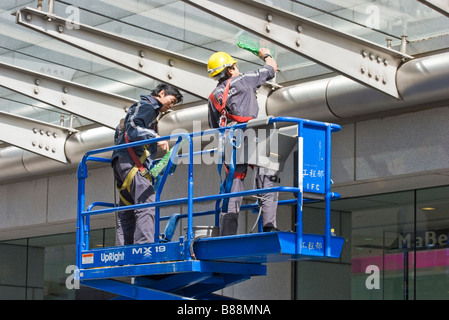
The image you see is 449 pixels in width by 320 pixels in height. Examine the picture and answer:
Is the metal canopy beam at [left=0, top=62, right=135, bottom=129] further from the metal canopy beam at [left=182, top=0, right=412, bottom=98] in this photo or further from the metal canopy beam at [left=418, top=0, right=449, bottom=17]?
the metal canopy beam at [left=418, top=0, right=449, bottom=17]

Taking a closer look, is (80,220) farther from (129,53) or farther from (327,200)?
(129,53)

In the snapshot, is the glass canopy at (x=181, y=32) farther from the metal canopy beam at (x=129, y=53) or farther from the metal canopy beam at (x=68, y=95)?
the metal canopy beam at (x=129, y=53)

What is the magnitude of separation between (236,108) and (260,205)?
42.9 inches

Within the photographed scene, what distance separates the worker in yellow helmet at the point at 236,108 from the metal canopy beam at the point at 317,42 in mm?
1740

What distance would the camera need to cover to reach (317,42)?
1259 centimetres

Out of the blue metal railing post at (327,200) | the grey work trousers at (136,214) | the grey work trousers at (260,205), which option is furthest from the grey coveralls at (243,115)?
the grey work trousers at (136,214)

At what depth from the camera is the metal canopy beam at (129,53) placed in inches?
529

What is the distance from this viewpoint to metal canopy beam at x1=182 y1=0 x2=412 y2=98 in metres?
12.1

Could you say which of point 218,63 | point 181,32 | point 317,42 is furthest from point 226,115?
point 181,32

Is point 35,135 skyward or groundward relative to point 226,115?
skyward

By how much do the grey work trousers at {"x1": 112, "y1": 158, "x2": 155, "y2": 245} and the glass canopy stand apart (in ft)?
13.2
